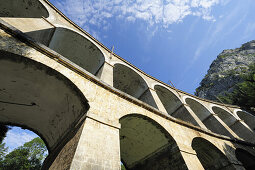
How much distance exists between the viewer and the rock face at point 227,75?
2467 cm

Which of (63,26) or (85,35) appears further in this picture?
(85,35)

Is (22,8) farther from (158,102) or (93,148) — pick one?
(158,102)

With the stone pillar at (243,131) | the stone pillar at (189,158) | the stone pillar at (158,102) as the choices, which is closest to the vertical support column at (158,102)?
the stone pillar at (158,102)

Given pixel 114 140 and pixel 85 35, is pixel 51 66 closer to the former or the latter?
pixel 114 140

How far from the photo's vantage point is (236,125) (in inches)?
521

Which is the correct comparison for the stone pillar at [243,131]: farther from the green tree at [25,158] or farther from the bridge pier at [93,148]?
the green tree at [25,158]

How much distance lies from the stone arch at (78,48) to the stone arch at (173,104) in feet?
18.2

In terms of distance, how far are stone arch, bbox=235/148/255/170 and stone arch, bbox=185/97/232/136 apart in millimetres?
1318

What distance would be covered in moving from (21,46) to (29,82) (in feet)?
3.43

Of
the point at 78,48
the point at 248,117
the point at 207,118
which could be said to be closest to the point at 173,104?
the point at 207,118

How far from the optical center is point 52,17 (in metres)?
7.85

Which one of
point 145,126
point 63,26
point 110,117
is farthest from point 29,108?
point 63,26

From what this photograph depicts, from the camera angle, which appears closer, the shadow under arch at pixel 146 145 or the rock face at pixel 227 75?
the shadow under arch at pixel 146 145

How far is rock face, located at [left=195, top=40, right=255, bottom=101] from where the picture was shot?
2467 centimetres
